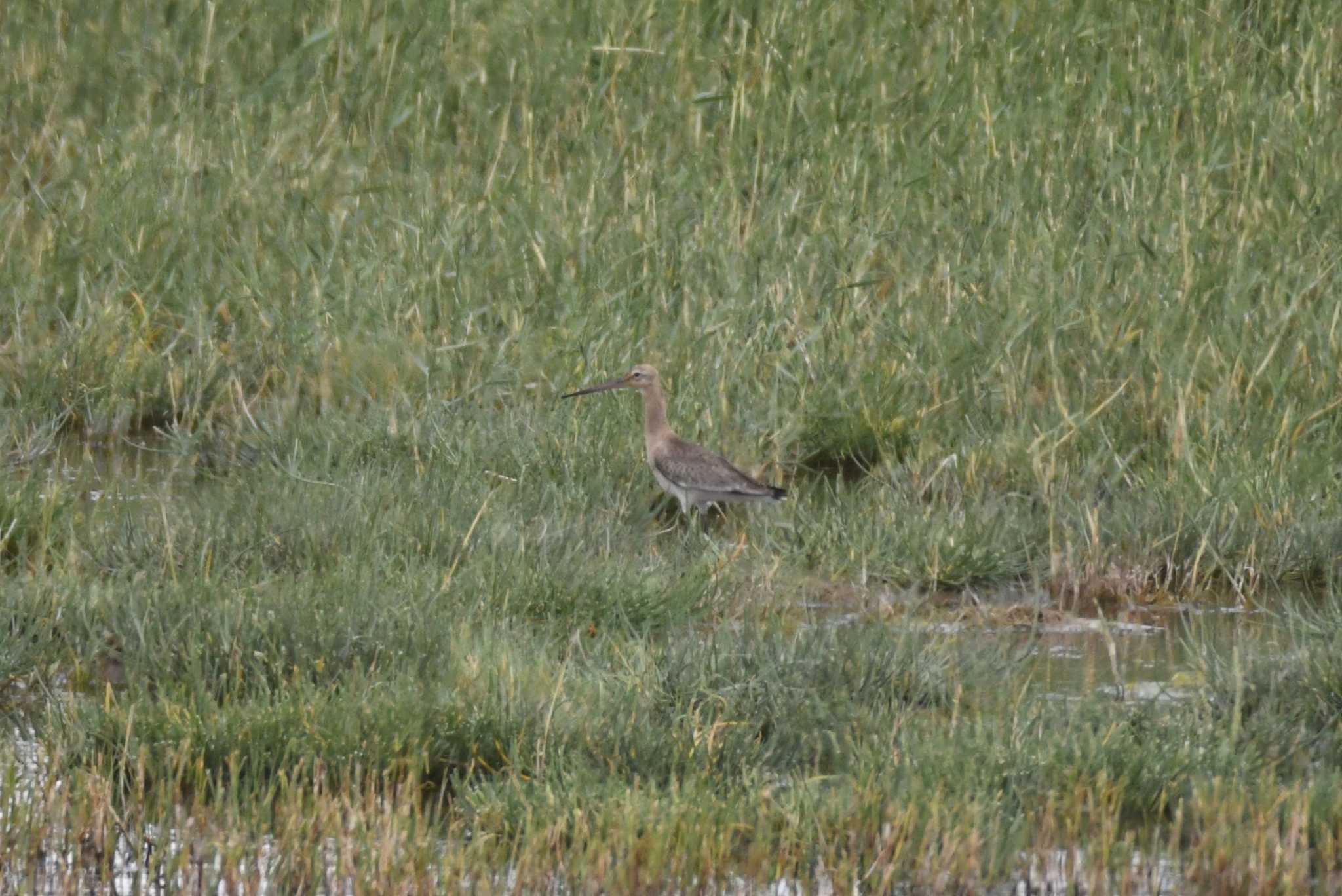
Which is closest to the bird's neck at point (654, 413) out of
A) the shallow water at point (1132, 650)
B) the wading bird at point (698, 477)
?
the wading bird at point (698, 477)

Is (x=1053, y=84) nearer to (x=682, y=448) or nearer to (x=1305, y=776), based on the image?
(x=682, y=448)

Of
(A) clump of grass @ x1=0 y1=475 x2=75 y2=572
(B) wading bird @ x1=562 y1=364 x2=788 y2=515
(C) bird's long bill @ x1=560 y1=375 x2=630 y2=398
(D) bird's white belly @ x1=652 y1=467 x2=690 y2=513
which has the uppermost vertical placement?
(C) bird's long bill @ x1=560 y1=375 x2=630 y2=398

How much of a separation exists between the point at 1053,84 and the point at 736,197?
199 cm

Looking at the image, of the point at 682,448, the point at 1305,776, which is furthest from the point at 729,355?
the point at 1305,776

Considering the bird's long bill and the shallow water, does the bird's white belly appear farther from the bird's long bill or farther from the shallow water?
the shallow water

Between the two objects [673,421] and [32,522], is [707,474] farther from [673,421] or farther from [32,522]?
[32,522]

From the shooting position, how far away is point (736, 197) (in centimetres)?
1002

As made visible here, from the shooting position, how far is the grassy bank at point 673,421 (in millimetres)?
4930

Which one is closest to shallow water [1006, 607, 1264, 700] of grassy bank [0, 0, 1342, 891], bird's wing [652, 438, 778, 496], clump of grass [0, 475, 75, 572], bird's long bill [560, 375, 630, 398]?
grassy bank [0, 0, 1342, 891]

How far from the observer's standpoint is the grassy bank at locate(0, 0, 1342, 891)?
493cm

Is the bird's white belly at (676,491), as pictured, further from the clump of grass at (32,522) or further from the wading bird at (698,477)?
the clump of grass at (32,522)

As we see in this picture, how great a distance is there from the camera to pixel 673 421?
834 centimetres

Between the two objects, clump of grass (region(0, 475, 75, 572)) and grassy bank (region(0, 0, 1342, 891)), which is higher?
grassy bank (region(0, 0, 1342, 891))

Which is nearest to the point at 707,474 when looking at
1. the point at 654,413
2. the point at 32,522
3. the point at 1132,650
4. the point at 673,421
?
the point at 654,413
